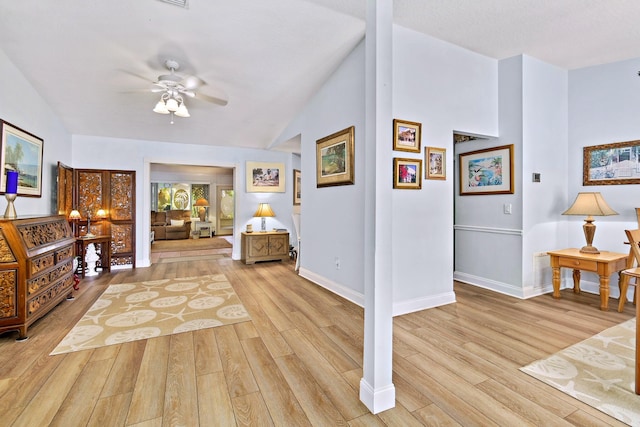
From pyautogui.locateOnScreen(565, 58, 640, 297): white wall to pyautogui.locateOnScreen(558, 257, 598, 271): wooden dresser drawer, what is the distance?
2.31 feet

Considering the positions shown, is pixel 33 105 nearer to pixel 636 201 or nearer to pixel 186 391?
pixel 186 391

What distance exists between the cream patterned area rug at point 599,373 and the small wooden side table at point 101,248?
5.98 meters

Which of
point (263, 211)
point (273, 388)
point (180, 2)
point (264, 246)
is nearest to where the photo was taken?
point (273, 388)

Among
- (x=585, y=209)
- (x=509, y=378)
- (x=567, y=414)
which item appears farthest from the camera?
(x=585, y=209)

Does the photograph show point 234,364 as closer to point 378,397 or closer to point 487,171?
point 378,397

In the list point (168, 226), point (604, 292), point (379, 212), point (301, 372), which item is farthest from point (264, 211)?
point (168, 226)

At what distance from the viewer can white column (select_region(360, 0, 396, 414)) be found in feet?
5.63

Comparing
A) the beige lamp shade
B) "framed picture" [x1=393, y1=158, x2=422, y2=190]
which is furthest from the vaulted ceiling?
the beige lamp shade

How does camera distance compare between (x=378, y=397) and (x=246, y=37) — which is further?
(x=246, y=37)

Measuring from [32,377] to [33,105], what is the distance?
3.40 meters

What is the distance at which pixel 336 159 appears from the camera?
13.1 feet

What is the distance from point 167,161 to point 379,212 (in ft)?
18.0

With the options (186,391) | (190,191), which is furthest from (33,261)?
(190,191)

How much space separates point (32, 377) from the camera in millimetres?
2016
